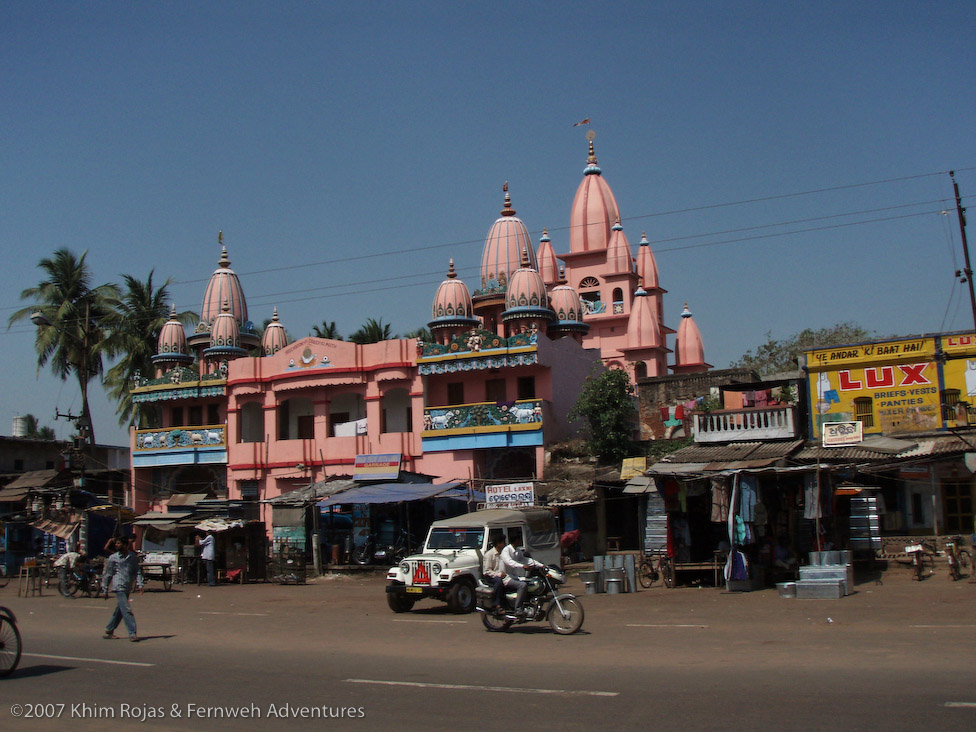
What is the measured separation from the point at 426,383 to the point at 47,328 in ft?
69.6

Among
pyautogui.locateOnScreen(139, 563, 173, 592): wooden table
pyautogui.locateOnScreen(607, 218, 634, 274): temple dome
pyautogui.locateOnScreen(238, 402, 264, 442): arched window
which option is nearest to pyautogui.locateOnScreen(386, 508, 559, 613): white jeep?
pyautogui.locateOnScreen(139, 563, 173, 592): wooden table

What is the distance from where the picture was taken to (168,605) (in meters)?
20.9

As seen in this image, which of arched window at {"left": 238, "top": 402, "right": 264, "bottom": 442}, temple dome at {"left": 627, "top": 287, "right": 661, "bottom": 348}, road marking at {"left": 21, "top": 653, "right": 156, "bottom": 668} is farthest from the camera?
temple dome at {"left": 627, "top": 287, "right": 661, "bottom": 348}

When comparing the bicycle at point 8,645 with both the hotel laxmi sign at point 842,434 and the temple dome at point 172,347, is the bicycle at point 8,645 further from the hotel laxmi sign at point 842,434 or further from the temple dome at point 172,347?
the temple dome at point 172,347

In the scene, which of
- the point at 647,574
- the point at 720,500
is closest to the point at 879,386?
the point at 720,500

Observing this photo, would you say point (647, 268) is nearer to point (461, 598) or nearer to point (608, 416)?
point (608, 416)

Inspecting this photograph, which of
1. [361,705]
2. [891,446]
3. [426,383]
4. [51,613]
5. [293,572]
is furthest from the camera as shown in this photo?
[426,383]

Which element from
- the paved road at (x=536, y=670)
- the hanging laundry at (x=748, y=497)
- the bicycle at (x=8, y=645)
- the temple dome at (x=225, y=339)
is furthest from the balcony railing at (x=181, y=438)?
the bicycle at (x=8, y=645)

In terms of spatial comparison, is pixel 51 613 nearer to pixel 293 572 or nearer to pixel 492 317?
pixel 293 572

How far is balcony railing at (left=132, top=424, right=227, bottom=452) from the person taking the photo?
124 ft


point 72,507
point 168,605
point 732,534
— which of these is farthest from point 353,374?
point 732,534

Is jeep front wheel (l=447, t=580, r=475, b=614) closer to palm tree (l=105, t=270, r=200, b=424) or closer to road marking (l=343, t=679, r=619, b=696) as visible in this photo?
road marking (l=343, t=679, r=619, b=696)

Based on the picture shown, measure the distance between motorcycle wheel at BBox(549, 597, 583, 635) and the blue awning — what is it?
13.0 meters

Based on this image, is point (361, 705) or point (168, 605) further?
point (168, 605)
